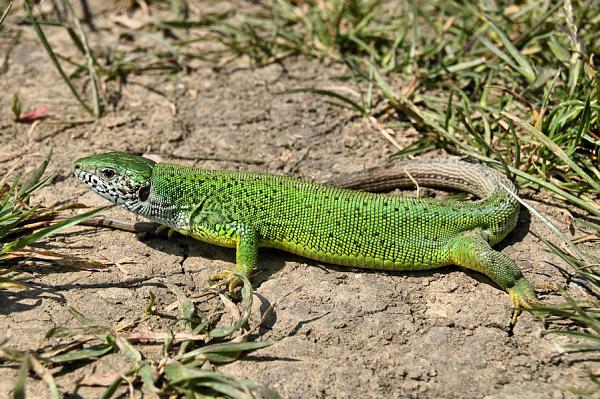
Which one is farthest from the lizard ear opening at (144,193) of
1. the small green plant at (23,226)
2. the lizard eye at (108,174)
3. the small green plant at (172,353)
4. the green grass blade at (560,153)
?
the green grass blade at (560,153)

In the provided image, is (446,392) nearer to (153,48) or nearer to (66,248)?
(66,248)

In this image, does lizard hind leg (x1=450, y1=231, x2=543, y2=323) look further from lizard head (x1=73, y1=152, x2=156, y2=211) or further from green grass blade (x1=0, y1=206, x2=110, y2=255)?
green grass blade (x1=0, y1=206, x2=110, y2=255)

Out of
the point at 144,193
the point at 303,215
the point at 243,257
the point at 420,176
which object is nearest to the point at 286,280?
the point at 243,257

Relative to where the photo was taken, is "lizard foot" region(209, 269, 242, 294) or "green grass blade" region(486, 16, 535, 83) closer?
"lizard foot" region(209, 269, 242, 294)

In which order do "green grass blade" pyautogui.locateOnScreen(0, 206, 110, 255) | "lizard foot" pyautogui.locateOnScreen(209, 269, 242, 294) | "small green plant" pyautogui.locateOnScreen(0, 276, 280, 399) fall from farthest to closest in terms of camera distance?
"lizard foot" pyautogui.locateOnScreen(209, 269, 242, 294) → "green grass blade" pyautogui.locateOnScreen(0, 206, 110, 255) → "small green plant" pyautogui.locateOnScreen(0, 276, 280, 399)

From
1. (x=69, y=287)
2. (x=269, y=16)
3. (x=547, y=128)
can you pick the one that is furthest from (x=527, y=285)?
(x=269, y=16)

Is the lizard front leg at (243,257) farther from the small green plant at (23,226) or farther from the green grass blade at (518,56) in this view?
the green grass blade at (518,56)

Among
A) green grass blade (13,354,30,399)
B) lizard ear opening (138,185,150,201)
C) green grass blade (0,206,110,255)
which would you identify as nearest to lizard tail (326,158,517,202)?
lizard ear opening (138,185,150,201)
